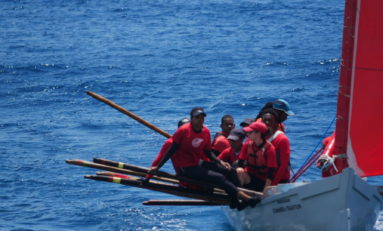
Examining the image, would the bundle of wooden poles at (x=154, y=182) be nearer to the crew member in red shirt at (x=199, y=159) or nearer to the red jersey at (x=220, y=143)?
the crew member in red shirt at (x=199, y=159)

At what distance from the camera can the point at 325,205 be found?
14.8m

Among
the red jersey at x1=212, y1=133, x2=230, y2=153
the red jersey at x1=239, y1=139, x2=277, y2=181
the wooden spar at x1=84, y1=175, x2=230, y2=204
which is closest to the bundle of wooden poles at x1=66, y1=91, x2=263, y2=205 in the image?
the wooden spar at x1=84, y1=175, x2=230, y2=204

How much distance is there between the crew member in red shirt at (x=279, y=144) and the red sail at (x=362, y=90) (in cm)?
130

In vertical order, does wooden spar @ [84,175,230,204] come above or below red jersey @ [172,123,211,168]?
below

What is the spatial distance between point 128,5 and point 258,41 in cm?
1370

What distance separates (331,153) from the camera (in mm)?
16000

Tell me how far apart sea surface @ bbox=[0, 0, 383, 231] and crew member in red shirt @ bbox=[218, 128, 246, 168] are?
2.61 metres

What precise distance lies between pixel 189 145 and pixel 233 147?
2.07 m

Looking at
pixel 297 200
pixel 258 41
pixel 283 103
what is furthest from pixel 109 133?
pixel 258 41

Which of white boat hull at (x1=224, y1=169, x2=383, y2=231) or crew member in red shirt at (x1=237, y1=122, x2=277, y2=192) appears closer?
white boat hull at (x1=224, y1=169, x2=383, y2=231)

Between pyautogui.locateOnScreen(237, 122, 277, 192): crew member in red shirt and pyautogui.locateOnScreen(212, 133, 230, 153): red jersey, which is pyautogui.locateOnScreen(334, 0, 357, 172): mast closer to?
pyautogui.locateOnScreen(237, 122, 277, 192): crew member in red shirt

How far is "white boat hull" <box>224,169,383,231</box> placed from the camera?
14.5 m

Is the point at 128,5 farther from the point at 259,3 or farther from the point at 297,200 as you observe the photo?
the point at 297,200

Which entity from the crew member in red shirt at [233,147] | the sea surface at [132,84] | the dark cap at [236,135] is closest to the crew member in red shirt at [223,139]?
the crew member in red shirt at [233,147]
